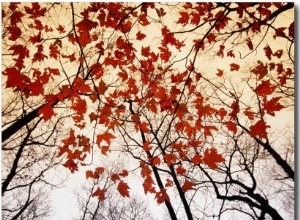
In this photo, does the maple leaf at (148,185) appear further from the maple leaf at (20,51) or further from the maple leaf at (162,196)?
the maple leaf at (20,51)

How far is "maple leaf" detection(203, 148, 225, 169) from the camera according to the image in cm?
183

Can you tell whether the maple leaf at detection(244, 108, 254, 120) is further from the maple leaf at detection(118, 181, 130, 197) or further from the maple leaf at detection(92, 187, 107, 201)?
the maple leaf at detection(92, 187, 107, 201)

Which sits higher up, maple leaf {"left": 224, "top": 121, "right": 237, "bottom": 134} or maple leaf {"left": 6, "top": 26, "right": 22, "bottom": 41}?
maple leaf {"left": 6, "top": 26, "right": 22, "bottom": 41}

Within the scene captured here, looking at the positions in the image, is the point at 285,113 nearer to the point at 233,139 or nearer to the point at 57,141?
the point at 233,139

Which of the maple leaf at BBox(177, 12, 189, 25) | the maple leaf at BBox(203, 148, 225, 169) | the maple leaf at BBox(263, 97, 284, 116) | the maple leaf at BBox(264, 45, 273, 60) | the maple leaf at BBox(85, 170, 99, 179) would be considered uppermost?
the maple leaf at BBox(177, 12, 189, 25)

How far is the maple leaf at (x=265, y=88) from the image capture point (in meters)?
1.86

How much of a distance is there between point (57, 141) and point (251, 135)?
4.26ft

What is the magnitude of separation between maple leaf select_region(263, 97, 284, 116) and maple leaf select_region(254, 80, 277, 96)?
0.15 ft

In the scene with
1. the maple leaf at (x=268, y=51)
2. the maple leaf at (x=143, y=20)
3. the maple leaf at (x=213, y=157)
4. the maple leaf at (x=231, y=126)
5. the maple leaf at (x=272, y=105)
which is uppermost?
the maple leaf at (x=143, y=20)

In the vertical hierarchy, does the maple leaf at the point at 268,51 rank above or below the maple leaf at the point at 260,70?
above

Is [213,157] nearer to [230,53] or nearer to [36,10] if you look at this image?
[230,53]

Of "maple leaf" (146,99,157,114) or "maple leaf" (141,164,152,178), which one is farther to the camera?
"maple leaf" (146,99,157,114)

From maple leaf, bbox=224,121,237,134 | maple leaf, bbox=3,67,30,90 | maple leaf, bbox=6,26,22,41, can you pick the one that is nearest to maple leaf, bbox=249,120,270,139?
maple leaf, bbox=224,121,237,134

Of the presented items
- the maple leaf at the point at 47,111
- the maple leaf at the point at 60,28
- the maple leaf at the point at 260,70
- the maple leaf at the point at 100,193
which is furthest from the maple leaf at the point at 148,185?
the maple leaf at the point at 60,28
